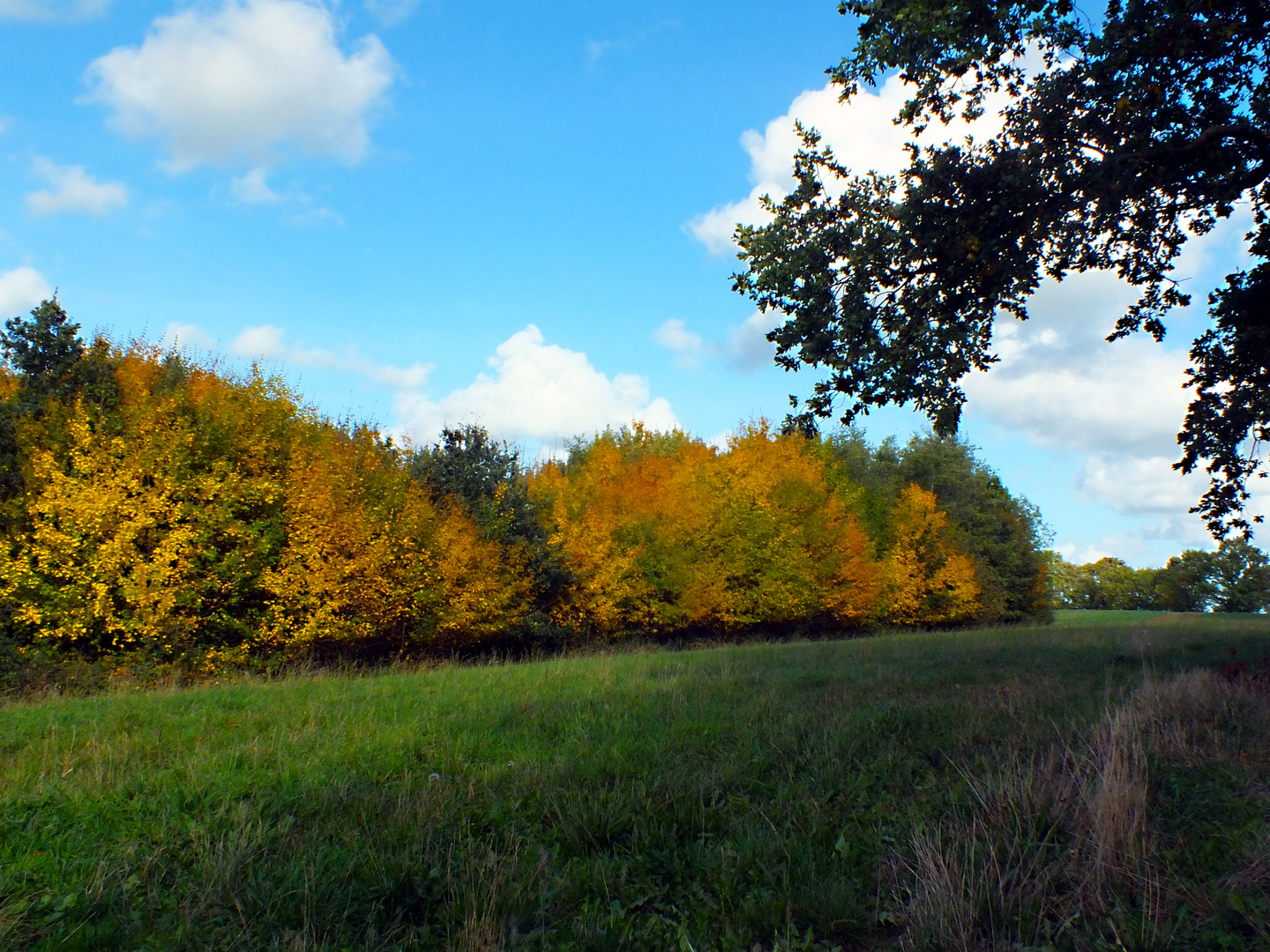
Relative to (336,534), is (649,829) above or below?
below

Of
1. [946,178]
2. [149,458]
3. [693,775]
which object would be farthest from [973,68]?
[149,458]

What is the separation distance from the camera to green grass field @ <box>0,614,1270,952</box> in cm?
384

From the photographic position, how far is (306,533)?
2123 cm

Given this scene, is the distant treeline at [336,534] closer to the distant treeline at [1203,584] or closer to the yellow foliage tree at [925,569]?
the yellow foliage tree at [925,569]

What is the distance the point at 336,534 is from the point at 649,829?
1907 centimetres

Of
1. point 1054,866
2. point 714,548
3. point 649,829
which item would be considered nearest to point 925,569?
A: point 714,548

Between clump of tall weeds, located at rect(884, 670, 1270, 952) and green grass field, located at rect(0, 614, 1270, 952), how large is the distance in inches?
0.8

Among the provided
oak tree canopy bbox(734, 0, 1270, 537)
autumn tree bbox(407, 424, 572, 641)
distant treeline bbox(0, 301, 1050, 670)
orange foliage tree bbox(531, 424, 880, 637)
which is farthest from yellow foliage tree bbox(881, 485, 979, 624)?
oak tree canopy bbox(734, 0, 1270, 537)

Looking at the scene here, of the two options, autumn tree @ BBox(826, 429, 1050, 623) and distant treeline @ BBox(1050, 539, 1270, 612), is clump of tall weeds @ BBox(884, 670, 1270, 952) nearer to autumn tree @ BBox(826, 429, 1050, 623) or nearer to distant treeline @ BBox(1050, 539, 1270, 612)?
autumn tree @ BBox(826, 429, 1050, 623)

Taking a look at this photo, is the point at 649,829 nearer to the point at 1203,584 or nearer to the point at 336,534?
the point at 336,534

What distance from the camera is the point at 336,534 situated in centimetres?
2180

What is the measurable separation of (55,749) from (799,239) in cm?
1133

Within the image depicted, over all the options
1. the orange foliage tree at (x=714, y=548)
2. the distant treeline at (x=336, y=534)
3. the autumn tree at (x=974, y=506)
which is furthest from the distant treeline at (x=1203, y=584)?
the distant treeline at (x=336, y=534)

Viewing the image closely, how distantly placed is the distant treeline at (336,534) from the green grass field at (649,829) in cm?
1201
